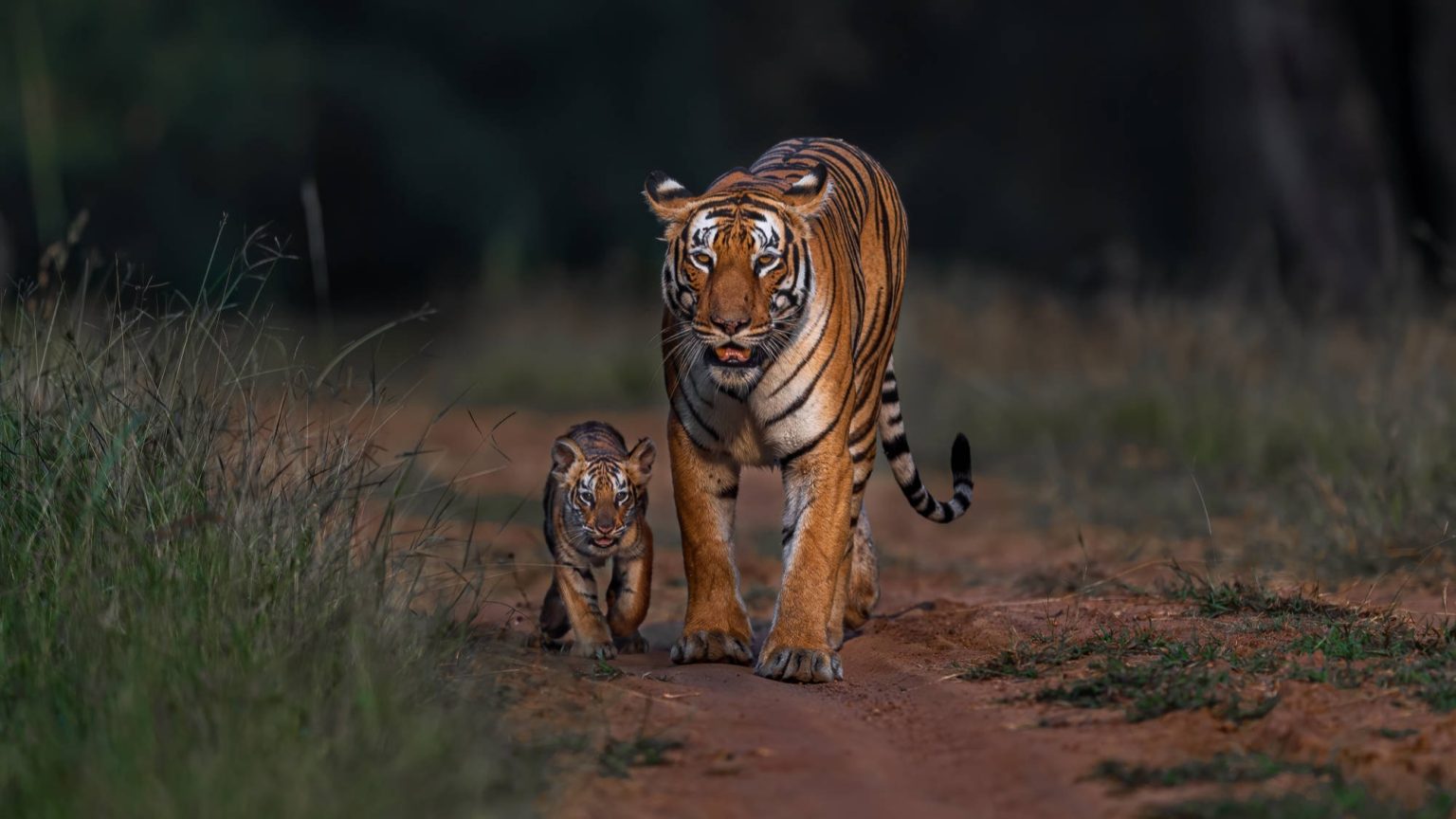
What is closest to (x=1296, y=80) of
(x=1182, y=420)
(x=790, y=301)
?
(x=1182, y=420)

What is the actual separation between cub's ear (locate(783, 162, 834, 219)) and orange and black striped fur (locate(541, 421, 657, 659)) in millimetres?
990

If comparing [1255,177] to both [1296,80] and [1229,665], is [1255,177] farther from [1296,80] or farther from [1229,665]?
[1229,665]

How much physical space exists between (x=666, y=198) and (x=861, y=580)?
5.34ft

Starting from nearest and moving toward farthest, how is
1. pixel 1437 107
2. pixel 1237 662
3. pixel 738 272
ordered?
pixel 1237 662 → pixel 738 272 → pixel 1437 107

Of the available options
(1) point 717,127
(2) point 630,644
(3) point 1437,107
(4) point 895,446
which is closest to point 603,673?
(2) point 630,644

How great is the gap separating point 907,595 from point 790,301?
7.79 ft

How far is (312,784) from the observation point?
3.72m

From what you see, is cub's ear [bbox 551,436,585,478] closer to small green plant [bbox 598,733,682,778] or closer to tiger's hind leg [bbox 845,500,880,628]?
tiger's hind leg [bbox 845,500,880,628]

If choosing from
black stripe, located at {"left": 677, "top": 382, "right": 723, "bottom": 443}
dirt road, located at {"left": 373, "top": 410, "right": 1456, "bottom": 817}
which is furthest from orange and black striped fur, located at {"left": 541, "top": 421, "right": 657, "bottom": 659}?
black stripe, located at {"left": 677, "top": 382, "right": 723, "bottom": 443}

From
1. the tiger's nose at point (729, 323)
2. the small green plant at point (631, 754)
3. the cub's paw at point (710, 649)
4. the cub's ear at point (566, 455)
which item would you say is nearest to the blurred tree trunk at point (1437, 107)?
the cub's ear at point (566, 455)

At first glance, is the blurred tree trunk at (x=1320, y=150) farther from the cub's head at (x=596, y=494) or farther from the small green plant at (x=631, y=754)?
the small green plant at (x=631, y=754)

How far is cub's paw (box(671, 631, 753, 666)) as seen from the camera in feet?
19.2

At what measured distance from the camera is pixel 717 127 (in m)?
26.0

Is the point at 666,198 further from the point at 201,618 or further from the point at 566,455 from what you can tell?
the point at 201,618
